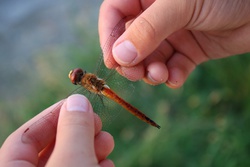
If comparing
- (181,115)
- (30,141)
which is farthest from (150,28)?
(181,115)

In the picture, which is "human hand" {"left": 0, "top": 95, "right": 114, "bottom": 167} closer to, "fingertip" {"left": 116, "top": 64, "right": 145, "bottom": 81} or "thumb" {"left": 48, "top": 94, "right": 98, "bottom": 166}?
"thumb" {"left": 48, "top": 94, "right": 98, "bottom": 166}

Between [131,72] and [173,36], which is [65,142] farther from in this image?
[173,36]

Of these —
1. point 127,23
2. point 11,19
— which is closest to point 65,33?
point 11,19

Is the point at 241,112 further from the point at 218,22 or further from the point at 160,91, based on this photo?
the point at 218,22

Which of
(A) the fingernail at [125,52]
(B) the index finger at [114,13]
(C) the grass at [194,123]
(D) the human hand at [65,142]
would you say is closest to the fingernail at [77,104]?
(D) the human hand at [65,142]

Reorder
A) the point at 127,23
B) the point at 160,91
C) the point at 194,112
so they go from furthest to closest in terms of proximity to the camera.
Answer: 1. the point at 160,91
2. the point at 194,112
3. the point at 127,23
